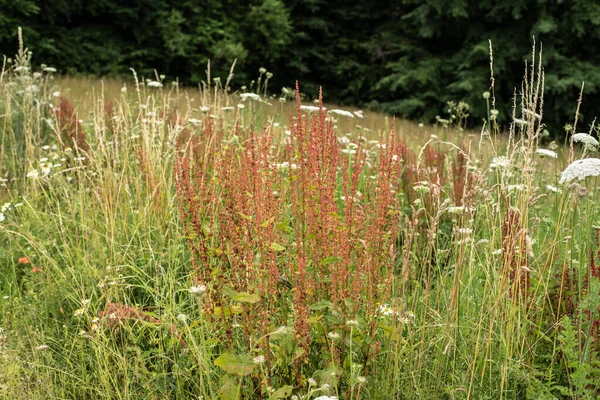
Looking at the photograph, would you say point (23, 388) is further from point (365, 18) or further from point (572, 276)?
point (365, 18)

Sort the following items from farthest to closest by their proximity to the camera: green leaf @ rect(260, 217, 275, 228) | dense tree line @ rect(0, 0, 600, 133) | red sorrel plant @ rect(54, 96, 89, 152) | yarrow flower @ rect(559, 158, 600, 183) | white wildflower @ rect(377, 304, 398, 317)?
1. dense tree line @ rect(0, 0, 600, 133)
2. red sorrel plant @ rect(54, 96, 89, 152)
3. white wildflower @ rect(377, 304, 398, 317)
4. yarrow flower @ rect(559, 158, 600, 183)
5. green leaf @ rect(260, 217, 275, 228)

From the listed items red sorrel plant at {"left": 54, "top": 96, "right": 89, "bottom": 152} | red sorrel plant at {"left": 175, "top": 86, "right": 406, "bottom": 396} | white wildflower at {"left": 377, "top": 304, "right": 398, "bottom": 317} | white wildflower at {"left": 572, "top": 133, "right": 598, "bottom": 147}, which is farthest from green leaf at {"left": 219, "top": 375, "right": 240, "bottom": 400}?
red sorrel plant at {"left": 54, "top": 96, "right": 89, "bottom": 152}

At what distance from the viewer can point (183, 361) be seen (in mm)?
2754

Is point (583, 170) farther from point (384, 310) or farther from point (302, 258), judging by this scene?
point (302, 258)

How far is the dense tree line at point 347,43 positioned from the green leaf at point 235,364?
12.3 metres

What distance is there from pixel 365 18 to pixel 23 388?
1904cm

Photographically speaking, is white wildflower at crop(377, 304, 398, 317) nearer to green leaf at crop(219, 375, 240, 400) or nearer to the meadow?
the meadow

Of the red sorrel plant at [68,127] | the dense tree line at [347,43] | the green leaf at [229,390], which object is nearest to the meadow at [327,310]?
the green leaf at [229,390]

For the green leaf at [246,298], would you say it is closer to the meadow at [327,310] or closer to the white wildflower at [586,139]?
the meadow at [327,310]

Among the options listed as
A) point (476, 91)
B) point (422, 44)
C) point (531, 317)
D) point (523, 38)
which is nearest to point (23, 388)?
point (531, 317)

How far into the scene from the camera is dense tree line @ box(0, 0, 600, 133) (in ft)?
48.9

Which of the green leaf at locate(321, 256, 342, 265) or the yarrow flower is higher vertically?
the yarrow flower

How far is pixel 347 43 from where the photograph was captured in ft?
65.9

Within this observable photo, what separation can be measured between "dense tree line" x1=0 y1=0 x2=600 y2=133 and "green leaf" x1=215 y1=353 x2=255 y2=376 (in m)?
12.3
